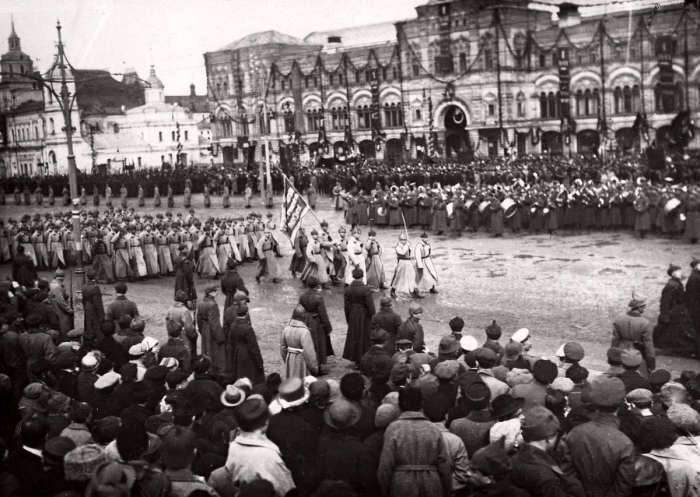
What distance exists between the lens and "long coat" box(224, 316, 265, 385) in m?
9.44

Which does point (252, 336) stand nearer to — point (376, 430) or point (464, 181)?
point (376, 430)

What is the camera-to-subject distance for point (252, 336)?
31.1 ft

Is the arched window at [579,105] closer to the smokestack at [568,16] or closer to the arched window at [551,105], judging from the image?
the arched window at [551,105]

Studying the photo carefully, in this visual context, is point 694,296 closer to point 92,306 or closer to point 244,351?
point 244,351

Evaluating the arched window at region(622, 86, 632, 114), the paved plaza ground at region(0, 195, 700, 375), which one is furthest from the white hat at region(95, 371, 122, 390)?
the arched window at region(622, 86, 632, 114)

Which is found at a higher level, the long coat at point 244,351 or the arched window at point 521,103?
the arched window at point 521,103

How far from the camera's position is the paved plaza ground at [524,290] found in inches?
500

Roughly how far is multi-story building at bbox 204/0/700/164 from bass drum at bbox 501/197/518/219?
47.9 feet

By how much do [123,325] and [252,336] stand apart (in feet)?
5.25

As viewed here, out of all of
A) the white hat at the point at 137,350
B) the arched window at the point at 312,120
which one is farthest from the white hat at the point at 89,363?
the arched window at the point at 312,120

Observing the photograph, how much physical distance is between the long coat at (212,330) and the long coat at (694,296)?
6492 mm

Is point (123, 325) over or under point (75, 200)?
under

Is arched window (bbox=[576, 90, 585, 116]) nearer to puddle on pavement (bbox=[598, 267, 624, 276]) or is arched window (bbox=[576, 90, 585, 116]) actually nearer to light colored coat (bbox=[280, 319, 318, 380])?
puddle on pavement (bbox=[598, 267, 624, 276])

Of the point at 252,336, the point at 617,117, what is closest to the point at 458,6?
the point at 617,117
